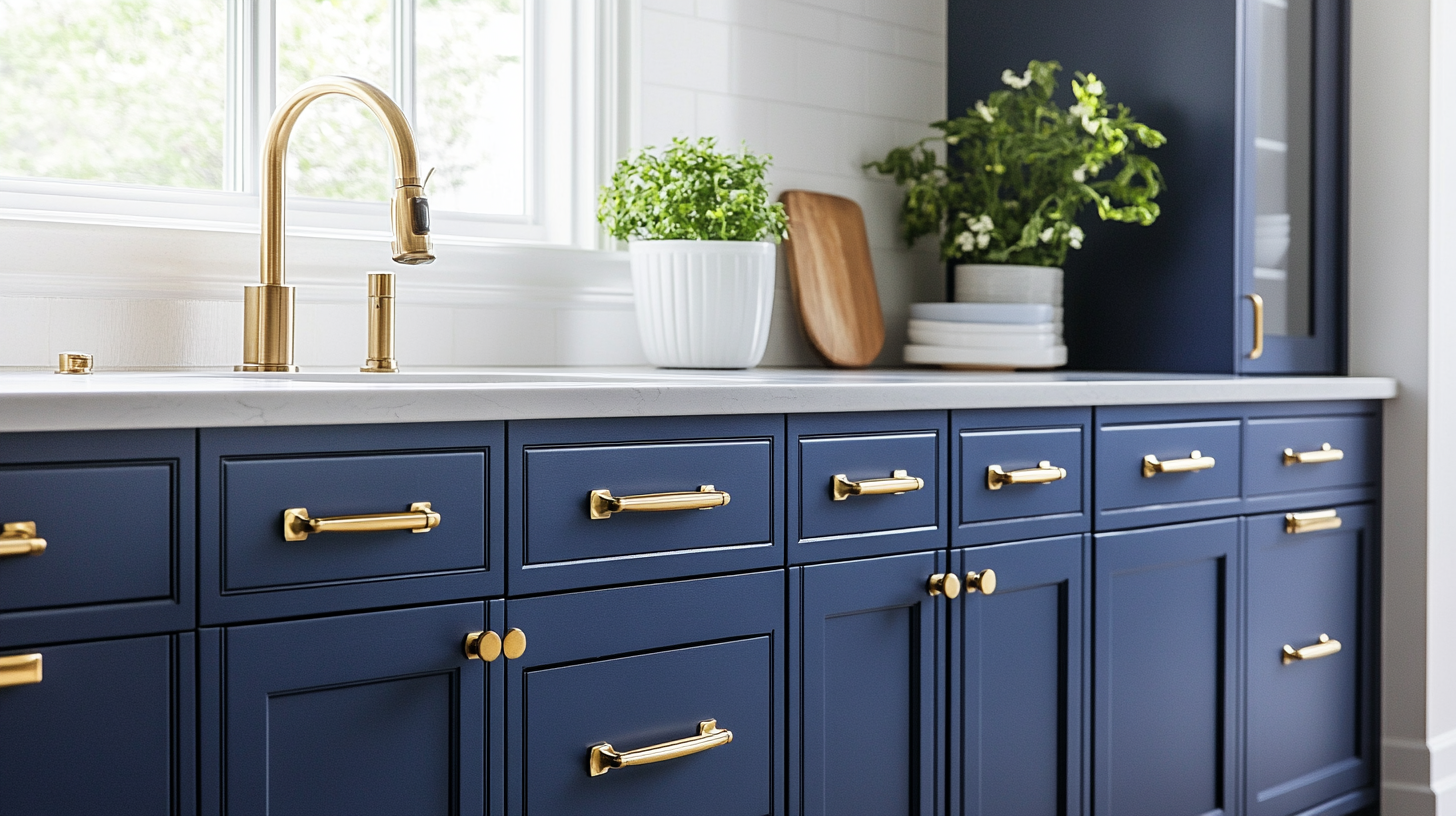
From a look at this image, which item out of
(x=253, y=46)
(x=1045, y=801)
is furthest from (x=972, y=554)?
(x=253, y=46)

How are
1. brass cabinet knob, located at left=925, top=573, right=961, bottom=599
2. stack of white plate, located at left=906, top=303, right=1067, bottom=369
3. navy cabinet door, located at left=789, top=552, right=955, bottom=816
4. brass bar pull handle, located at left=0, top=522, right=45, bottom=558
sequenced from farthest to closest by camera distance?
stack of white plate, located at left=906, top=303, right=1067, bottom=369 → brass cabinet knob, located at left=925, top=573, right=961, bottom=599 → navy cabinet door, located at left=789, top=552, right=955, bottom=816 → brass bar pull handle, located at left=0, top=522, right=45, bottom=558

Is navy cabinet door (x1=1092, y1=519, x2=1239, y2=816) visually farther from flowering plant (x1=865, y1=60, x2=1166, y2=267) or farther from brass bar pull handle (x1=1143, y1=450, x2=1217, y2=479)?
flowering plant (x1=865, y1=60, x2=1166, y2=267)

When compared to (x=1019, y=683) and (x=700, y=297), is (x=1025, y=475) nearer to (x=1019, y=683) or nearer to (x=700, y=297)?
(x=1019, y=683)

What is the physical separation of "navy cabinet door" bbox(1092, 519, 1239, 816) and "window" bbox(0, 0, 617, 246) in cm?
108

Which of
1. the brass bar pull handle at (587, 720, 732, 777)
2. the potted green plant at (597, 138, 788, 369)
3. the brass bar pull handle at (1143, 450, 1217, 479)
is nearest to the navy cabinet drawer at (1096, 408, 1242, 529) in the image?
the brass bar pull handle at (1143, 450, 1217, 479)

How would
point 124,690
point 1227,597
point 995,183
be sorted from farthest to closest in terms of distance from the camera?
1. point 995,183
2. point 1227,597
3. point 124,690

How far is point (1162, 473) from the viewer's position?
185cm

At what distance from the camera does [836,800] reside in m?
1.49

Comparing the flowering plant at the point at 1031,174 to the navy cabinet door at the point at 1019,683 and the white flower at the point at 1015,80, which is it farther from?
the navy cabinet door at the point at 1019,683

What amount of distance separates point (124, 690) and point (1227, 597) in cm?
164

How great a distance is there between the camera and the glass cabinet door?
224 centimetres

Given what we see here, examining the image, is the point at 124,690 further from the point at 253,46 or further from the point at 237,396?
the point at 253,46

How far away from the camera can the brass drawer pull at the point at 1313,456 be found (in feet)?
6.72

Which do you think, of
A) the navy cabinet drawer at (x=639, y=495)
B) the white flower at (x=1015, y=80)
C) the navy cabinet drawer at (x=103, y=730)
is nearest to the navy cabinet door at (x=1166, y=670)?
the navy cabinet drawer at (x=639, y=495)
